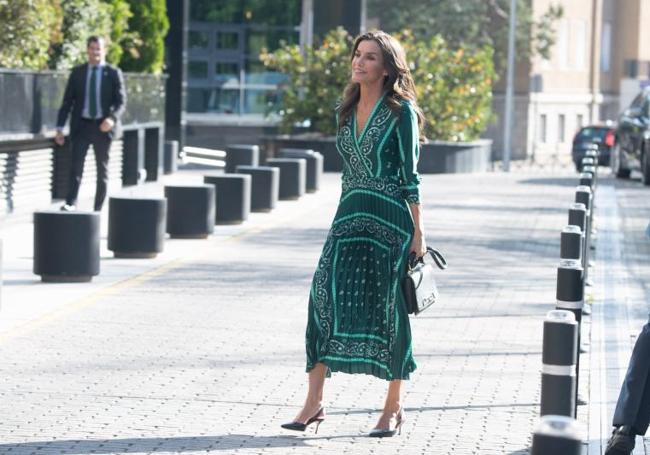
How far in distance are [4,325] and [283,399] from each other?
2.84m

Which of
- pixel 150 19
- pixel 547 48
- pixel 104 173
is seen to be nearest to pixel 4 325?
pixel 104 173

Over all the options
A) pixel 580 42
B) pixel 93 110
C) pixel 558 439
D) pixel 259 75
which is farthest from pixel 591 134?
pixel 558 439

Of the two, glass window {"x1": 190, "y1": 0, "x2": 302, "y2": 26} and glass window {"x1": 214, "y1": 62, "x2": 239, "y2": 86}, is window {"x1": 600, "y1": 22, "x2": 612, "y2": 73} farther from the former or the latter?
glass window {"x1": 214, "y1": 62, "x2": 239, "y2": 86}

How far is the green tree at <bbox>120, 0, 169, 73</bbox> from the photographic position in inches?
1012

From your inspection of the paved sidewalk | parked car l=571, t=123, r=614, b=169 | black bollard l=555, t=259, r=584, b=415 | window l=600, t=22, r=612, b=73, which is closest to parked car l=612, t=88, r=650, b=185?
parked car l=571, t=123, r=614, b=169

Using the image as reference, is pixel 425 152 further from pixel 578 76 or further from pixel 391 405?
pixel 578 76

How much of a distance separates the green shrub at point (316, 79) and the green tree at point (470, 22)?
2751cm

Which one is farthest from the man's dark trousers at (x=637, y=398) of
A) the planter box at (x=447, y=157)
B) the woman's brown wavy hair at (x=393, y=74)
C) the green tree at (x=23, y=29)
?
the planter box at (x=447, y=157)

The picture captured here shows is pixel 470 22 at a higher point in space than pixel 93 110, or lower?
higher

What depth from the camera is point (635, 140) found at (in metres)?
31.7

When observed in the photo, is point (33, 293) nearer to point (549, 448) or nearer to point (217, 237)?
point (217, 237)

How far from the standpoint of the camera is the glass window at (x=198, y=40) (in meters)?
40.5

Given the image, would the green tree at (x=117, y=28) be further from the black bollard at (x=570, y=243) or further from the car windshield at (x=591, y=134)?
the car windshield at (x=591, y=134)

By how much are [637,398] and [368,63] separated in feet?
6.15
